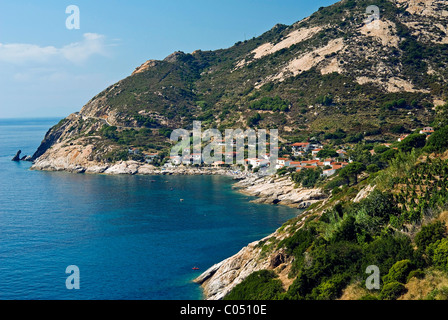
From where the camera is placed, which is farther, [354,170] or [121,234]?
[354,170]

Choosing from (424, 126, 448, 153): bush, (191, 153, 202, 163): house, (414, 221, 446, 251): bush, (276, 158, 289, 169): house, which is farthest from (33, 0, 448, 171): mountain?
(414, 221, 446, 251): bush

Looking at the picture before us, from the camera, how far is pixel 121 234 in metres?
52.4

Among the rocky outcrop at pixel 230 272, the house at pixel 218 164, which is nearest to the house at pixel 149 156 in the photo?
the house at pixel 218 164

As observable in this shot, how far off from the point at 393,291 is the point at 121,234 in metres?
39.9

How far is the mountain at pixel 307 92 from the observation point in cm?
10762

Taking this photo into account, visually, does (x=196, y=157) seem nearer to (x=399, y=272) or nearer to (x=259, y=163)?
(x=259, y=163)

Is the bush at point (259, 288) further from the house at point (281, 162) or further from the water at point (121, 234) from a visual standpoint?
the house at point (281, 162)

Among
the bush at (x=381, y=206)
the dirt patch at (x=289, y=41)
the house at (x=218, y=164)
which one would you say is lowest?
the house at (x=218, y=164)

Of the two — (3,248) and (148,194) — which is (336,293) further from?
(148,194)

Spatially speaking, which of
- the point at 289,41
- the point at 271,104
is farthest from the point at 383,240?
the point at 289,41

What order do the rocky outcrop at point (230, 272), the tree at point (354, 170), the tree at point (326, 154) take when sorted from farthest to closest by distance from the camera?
the tree at point (326, 154) → the tree at point (354, 170) → the rocky outcrop at point (230, 272)

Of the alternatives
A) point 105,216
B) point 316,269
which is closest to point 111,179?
point 105,216

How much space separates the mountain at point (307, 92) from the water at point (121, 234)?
35.3m

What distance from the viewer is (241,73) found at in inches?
6339
